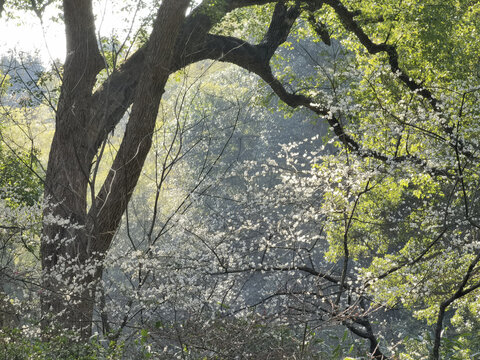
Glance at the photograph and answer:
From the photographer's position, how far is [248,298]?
26.7m

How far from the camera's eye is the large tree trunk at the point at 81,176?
6.07 meters

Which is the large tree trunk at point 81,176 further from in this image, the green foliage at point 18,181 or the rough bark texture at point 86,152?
the green foliage at point 18,181

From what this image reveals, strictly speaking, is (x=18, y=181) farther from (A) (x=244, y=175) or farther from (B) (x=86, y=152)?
(A) (x=244, y=175)

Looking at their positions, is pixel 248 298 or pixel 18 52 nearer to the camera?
pixel 18 52

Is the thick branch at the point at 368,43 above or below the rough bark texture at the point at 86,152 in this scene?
above

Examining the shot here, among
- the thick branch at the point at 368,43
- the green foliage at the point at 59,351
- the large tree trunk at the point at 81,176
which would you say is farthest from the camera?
the thick branch at the point at 368,43

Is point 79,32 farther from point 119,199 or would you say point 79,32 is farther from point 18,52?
point 119,199

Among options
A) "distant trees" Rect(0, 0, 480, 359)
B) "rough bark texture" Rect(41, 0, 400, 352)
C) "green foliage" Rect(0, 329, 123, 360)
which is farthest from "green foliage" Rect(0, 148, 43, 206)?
"green foliage" Rect(0, 329, 123, 360)

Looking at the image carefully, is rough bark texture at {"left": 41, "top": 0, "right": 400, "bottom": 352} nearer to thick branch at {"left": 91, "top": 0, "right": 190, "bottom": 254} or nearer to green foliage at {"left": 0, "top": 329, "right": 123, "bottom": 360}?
thick branch at {"left": 91, "top": 0, "right": 190, "bottom": 254}

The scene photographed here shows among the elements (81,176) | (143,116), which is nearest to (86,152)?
(81,176)

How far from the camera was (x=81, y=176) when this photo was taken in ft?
22.3

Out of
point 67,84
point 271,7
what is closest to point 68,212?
point 67,84

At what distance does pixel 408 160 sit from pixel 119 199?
3951mm

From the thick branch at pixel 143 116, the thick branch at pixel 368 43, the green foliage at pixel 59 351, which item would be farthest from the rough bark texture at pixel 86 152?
the thick branch at pixel 368 43
